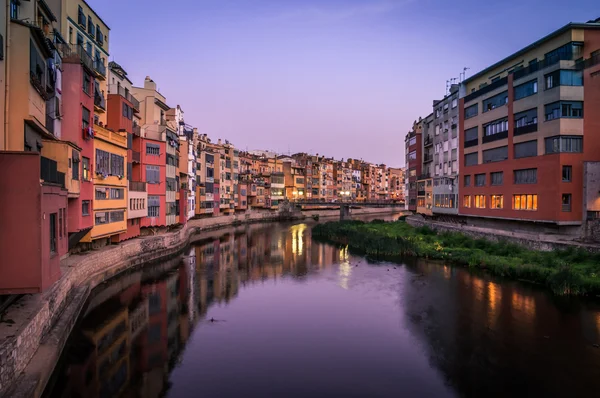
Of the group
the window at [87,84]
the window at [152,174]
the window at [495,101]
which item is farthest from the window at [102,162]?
the window at [495,101]

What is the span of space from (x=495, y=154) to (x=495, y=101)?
505 cm

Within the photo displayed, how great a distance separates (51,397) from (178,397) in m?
3.78

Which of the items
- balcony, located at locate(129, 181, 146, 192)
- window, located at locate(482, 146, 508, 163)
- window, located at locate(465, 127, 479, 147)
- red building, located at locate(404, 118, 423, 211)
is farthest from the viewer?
red building, located at locate(404, 118, 423, 211)

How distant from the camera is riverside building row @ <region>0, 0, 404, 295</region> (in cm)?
1318

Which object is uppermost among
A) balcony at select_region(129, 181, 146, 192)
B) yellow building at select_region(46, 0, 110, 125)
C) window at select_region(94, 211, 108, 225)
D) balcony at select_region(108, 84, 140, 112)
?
yellow building at select_region(46, 0, 110, 125)

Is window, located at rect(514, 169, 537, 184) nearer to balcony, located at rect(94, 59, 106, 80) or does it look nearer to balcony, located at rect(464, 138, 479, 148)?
balcony, located at rect(464, 138, 479, 148)

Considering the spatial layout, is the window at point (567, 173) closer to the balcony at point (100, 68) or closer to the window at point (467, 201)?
the window at point (467, 201)

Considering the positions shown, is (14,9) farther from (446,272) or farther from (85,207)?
(446,272)

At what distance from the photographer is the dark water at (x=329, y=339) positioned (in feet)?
47.7

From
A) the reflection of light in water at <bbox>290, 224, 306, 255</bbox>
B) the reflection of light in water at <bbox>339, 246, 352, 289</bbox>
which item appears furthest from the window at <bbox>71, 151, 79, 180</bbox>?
the reflection of light in water at <bbox>290, 224, 306, 255</bbox>

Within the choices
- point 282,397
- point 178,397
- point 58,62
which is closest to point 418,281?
point 282,397

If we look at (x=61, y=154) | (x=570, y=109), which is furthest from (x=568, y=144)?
(x=61, y=154)

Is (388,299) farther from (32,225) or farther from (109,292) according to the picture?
(32,225)

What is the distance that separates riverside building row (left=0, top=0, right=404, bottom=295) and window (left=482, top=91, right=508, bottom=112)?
104ft
